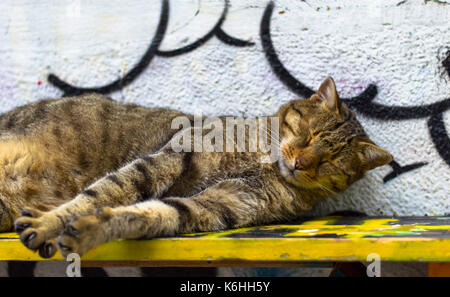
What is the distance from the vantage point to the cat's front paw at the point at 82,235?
125 centimetres

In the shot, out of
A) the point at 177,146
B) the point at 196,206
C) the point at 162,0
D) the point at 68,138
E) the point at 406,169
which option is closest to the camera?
the point at 196,206

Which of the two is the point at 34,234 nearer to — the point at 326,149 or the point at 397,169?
the point at 326,149

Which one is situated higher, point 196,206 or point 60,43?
point 60,43

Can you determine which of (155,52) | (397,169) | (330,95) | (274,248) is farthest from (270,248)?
(155,52)

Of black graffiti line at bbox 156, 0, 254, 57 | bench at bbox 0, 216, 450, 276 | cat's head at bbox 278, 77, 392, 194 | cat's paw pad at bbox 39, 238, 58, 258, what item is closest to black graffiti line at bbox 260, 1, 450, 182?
black graffiti line at bbox 156, 0, 254, 57

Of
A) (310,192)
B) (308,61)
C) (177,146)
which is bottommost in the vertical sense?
(310,192)

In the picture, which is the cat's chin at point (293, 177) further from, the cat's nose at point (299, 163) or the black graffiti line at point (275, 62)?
the black graffiti line at point (275, 62)

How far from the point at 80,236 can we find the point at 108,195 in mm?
372

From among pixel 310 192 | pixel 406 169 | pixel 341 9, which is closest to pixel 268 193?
pixel 310 192

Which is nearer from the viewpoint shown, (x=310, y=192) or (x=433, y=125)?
(x=310, y=192)

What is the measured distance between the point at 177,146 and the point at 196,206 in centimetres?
33

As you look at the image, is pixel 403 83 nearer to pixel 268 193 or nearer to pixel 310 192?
pixel 310 192

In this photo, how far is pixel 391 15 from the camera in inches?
89.0

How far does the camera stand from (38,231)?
1.34 m
